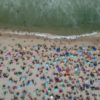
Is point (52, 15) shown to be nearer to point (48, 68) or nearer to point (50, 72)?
point (48, 68)

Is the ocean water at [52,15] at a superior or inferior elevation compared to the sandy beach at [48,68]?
superior

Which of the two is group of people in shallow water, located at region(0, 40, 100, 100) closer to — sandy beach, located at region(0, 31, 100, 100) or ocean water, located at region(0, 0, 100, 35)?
sandy beach, located at region(0, 31, 100, 100)

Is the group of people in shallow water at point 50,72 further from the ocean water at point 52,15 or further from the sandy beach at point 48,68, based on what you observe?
the ocean water at point 52,15

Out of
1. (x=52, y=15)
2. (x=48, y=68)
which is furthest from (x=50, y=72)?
(x=52, y=15)

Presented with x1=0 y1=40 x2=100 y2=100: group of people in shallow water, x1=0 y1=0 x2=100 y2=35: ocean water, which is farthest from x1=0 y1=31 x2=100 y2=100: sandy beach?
x1=0 y1=0 x2=100 y2=35: ocean water

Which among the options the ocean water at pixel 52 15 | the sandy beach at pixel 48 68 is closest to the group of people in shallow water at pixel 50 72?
the sandy beach at pixel 48 68
